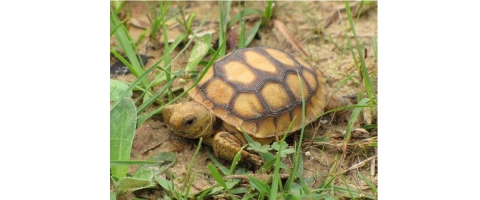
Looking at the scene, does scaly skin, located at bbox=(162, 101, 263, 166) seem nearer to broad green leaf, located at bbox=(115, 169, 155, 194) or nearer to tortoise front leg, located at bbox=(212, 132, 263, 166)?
tortoise front leg, located at bbox=(212, 132, 263, 166)

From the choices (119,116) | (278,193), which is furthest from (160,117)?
(278,193)

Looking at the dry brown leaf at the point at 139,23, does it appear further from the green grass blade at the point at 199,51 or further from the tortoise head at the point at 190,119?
the tortoise head at the point at 190,119

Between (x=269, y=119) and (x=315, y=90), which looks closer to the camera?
(x=269, y=119)

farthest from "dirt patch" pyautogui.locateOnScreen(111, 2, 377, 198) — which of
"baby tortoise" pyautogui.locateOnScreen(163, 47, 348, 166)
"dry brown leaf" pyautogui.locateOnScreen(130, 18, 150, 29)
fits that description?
"baby tortoise" pyautogui.locateOnScreen(163, 47, 348, 166)

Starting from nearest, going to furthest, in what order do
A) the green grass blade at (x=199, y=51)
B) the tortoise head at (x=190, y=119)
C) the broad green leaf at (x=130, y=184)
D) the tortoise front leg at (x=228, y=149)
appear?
the broad green leaf at (x=130, y=184)
the tortoise front leg at (x=228, y=149)
the tortoise head at (x=190, y=119)
the green grass blade at (x=199, y=51)

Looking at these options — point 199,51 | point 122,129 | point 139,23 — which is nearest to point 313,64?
point 199,51

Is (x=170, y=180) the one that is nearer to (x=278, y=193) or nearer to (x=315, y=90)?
(x=278, y=193)

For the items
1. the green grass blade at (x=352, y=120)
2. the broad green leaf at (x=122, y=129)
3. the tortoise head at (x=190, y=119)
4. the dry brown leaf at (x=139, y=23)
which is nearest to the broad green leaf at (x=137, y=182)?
the broad green leaf at (x=122, y=129)
